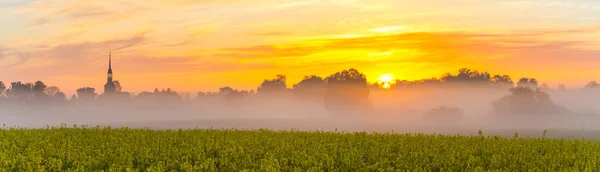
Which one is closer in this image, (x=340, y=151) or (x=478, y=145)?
(x=340, y=151)

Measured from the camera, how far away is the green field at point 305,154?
15820 mm

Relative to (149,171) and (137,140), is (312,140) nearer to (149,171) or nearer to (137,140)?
(137,140)

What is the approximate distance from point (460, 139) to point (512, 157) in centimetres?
522

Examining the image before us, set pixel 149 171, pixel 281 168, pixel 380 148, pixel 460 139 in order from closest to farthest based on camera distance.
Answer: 1. pixel 149 171
2. pixel 281 168
3. pixel 380 148
4. pixel 460 139

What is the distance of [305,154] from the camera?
1650 centimetres

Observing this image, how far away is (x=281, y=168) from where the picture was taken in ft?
50.0

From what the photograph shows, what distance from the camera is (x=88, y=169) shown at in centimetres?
1608

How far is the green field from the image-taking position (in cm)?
1582

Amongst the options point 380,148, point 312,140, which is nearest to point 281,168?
point 380,148

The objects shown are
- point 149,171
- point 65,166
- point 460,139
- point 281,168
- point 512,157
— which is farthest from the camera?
point 460,139

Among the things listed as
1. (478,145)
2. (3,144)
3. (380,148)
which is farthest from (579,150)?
(3,144)

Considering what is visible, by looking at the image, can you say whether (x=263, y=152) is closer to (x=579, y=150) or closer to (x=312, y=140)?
(x=312, y=140)

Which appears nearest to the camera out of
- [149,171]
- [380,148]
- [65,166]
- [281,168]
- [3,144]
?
[149,171]

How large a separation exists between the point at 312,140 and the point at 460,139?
601cm
